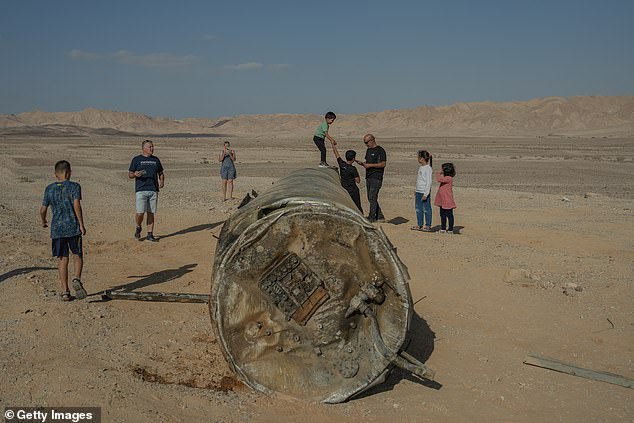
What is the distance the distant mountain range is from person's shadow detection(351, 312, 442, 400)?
77192 millimetres

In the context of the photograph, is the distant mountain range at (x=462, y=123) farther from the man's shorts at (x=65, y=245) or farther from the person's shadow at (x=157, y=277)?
the man's shorts at (x=65, y=245)

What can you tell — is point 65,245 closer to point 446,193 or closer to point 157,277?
point 157,277

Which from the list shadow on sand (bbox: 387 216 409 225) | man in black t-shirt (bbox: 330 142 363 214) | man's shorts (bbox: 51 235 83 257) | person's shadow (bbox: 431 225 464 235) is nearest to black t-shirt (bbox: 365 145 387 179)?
man in black t-shirt (bbox: 330 142 363 214)

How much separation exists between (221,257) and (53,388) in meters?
1.65

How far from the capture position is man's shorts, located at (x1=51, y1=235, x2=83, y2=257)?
6.36 meters

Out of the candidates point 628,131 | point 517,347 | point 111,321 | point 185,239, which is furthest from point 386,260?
point 628,131

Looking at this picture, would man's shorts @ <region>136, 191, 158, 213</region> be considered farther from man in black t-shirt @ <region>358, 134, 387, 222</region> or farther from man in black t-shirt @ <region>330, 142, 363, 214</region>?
man in black t-shirt @ <region>358, 134, 387, 222</region>

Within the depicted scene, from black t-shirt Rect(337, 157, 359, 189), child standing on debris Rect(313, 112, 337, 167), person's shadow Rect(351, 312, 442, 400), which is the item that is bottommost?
person's shadow Rect(351, 312, 442, 400)

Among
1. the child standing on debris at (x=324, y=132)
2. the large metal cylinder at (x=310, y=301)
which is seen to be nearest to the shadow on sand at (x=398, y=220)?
the child standing on debris at (x=324, y=132)

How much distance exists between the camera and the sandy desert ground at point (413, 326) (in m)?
4.54

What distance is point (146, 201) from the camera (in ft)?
33.1

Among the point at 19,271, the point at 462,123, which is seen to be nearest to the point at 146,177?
the point at 19,271

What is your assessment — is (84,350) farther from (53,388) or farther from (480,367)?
(480,367)

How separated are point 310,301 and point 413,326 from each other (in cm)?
218
